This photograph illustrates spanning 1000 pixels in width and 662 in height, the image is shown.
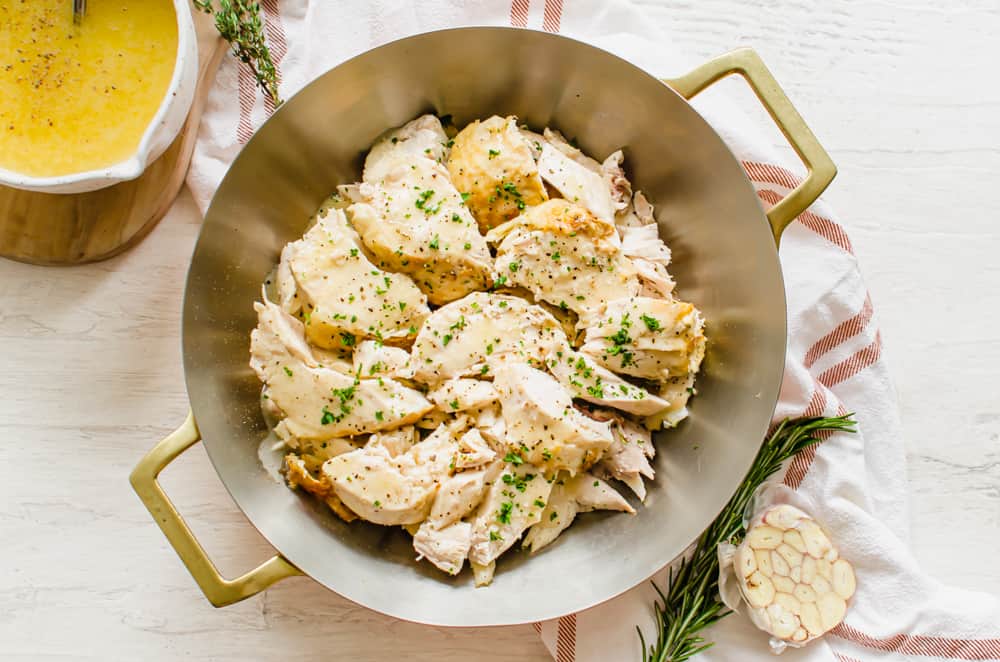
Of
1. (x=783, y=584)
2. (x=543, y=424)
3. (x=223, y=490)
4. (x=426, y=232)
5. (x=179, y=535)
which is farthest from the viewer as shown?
(x=223, y=490)

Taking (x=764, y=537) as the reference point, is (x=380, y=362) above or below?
above

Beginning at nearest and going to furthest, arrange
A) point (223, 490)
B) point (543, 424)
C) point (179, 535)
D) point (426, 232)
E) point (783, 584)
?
point (179, 535) < point (543, 424) < point (426, 232) < point (783, 584) < point (223, 490)

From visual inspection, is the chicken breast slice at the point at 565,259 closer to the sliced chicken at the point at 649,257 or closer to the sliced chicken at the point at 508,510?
the sliced chicken at the point at 649,257

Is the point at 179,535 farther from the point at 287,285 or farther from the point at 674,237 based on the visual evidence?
the point at 674,237

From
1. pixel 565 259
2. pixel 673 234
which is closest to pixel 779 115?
pixel 673 234

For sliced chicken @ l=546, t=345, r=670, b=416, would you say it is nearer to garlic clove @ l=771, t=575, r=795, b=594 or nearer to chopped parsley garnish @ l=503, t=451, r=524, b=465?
chopped parsley garnish @ l=503, t=451, r=524, b=465
